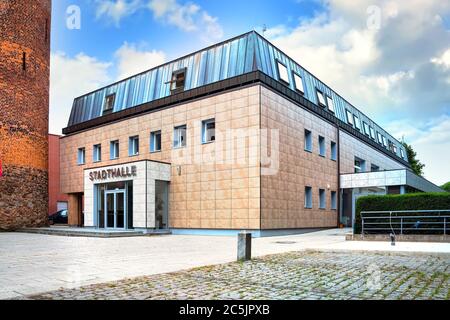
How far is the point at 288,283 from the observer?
20.4 ft

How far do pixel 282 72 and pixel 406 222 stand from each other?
380 inches

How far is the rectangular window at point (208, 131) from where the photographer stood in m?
20.6

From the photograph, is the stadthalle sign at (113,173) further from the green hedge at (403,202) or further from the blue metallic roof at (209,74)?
the green hedge at (403,202)

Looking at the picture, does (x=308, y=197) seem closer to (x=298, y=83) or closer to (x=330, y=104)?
(x=298, y=83)

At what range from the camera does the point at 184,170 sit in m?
21.5

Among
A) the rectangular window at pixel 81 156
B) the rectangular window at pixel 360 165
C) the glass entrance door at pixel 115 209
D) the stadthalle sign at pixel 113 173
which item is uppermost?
the rectangular window at pixel 81 156

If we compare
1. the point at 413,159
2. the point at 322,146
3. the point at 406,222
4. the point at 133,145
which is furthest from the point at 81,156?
the point at 413,159

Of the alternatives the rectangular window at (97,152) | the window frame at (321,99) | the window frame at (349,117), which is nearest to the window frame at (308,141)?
the window frame at (321,99)

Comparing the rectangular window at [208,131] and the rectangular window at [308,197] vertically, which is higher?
the rectangular window at [208,131]

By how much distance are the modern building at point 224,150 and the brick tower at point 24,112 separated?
3.43 meters

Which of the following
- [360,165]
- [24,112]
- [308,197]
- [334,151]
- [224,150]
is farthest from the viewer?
[360,165]

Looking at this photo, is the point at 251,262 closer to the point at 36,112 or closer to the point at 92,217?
the point at 92,217

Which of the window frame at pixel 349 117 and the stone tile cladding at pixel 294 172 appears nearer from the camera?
the stone tile cladding at pixel 294 172

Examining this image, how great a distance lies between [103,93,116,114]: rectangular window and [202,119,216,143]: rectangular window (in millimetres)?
8843
